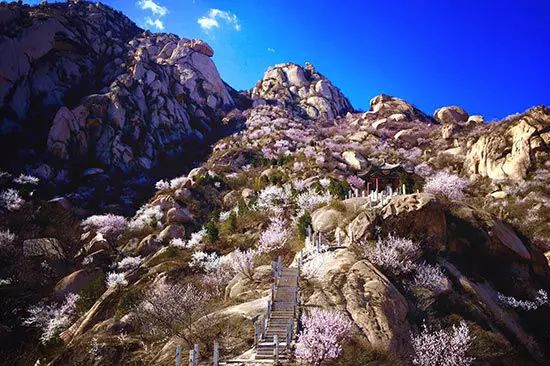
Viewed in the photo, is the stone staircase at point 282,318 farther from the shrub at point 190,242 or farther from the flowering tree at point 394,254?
the shrub at point 190,242

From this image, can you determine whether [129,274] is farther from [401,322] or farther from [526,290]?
[526,290]

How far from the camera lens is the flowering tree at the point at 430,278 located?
76.7 feet

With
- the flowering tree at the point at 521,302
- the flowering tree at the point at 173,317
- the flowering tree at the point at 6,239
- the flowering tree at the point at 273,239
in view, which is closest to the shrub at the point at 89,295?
the flowering tree at the point at 173,317

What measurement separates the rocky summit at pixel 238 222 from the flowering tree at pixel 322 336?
6cm

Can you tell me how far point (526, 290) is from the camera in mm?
28844

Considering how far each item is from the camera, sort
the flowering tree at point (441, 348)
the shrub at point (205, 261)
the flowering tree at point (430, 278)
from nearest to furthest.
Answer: the flowering tree at point (441, 348)
the flowering tree at point (430, 278)
the shrub at point (205, 261)

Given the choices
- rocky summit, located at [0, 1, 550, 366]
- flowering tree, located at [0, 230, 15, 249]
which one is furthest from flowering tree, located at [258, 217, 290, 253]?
flowering tree, located at [0, 230, 15, 249]

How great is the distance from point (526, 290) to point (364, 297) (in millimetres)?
15880

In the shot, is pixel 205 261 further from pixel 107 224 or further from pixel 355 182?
pixel 355 182

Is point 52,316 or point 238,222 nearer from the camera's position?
point 52,316

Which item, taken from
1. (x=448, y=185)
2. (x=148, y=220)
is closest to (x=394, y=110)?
(x=448, y=185)

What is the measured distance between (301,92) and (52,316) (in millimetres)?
108679

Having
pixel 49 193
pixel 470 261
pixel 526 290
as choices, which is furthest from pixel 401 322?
pixel 49 193

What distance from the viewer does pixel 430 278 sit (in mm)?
23828
